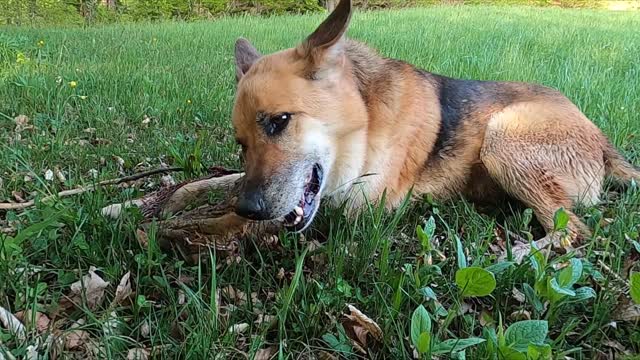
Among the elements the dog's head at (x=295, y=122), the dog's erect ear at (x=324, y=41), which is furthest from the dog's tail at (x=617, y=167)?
the dog's erect ear at (x=324, y=41)

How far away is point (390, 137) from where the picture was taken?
9.93 feet

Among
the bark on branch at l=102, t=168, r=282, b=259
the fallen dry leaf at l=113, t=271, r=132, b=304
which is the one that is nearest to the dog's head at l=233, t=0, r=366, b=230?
the bark on branch at l=102, t=168, r=282, b=259

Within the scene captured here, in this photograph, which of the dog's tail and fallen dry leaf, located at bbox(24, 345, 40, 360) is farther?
the dog's tail

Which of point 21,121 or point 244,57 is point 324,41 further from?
point 21,121

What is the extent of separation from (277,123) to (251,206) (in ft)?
1.43

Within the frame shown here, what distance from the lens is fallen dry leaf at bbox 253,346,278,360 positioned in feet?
5.98

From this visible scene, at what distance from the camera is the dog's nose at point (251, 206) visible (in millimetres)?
2324

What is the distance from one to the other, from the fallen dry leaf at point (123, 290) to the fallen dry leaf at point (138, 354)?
292mm

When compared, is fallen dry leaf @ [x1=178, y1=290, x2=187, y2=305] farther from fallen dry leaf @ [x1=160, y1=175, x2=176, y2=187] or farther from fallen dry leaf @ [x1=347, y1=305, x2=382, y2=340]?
fallen dry leaf @ [x1=160, y1=175, x2=176, y2=187]

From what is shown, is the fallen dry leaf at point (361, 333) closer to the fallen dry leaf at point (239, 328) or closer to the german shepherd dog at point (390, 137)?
the fallen dry leaf at point (239, 328)

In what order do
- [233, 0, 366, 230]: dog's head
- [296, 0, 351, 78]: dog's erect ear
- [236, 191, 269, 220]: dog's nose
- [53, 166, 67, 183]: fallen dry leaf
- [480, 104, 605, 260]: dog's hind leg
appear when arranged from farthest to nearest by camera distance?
[53, 166, 67, 183]: fallen dry leaf < [480, 104, 605, 260]: dog's hind leg < [296, 0, 351, 78]: dog's erect ear < [233, 0, 366, 230]: dog's head < [236, 191, 269, 220]: dog's nose

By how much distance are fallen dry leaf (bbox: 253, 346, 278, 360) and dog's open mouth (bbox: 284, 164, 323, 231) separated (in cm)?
74

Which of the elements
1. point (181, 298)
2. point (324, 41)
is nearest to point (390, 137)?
point (324, 41)

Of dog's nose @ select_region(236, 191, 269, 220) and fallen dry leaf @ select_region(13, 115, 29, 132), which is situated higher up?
dog's nose @ select_region(236, 191, 269, 220)
